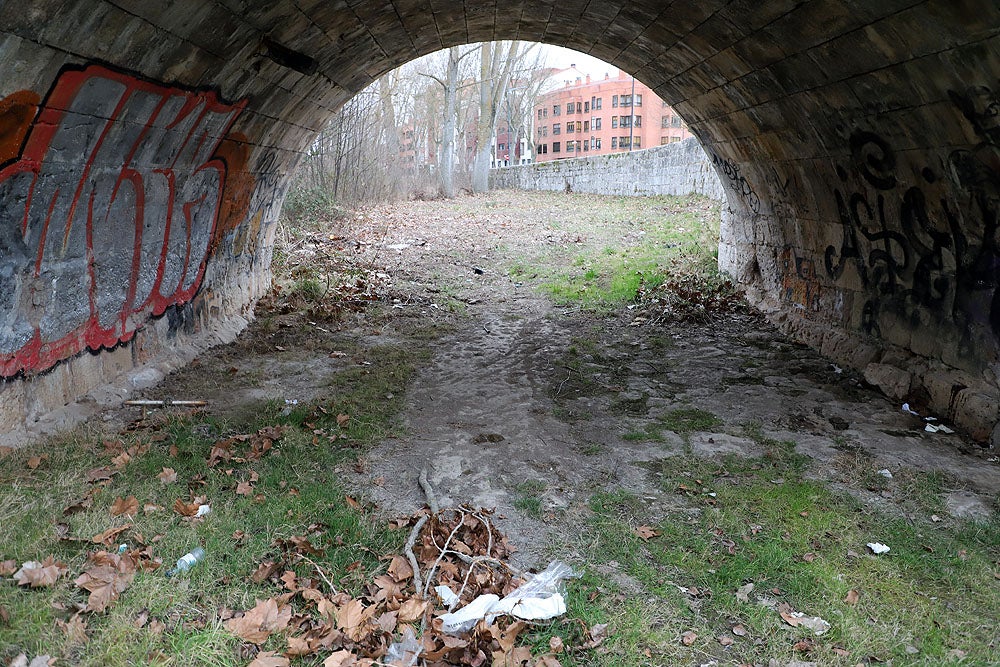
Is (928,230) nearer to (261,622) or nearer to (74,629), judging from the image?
(261,622)

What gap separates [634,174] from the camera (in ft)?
85.8

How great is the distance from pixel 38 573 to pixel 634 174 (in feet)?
82.3

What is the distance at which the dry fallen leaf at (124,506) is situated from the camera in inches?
165

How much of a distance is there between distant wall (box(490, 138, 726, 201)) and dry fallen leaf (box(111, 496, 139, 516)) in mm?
13719

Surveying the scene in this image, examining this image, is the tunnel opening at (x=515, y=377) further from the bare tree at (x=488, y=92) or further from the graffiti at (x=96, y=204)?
the bare tree at (x=488, y=92)

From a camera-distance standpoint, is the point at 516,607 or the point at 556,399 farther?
the point at 556,399

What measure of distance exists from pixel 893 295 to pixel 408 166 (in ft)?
87.5

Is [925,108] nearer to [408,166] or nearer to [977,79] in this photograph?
[977,79]

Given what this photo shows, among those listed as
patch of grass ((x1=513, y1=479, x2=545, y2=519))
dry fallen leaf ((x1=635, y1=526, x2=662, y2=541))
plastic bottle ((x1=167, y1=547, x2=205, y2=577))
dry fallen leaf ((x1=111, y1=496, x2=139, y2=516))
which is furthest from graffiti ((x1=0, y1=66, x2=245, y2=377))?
dry fallen leaf ((x1=635, y1=526, x2=662, y2=541))

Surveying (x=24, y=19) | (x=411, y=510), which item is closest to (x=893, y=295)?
(x=411, y=510)

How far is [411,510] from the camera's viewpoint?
15.0 feet

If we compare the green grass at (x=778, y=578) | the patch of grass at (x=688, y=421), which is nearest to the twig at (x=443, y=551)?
the green grass at (x=778, y=578)

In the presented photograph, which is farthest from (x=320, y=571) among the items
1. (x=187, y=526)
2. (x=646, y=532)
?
(x=646, y=532)

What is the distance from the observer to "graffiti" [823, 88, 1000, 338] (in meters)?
5.08
